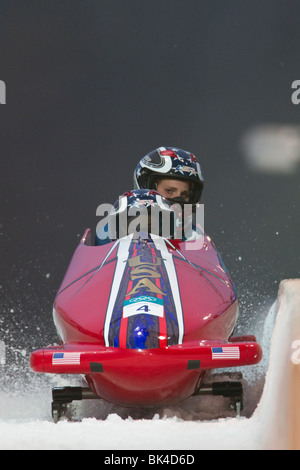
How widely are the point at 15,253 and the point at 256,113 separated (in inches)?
97.9

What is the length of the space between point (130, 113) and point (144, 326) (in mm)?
3664

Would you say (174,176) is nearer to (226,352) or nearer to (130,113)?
(130,113)

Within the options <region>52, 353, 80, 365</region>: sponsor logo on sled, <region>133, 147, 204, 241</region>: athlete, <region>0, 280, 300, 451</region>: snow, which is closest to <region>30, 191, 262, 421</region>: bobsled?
<region>52, 353, 80, 365</region>: sponsor logo on sled

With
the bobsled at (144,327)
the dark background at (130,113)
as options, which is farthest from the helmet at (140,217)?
the dark background at (130,113)

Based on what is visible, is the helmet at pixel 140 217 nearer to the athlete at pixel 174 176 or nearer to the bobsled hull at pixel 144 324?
the bobsled hull at pixel 144 324

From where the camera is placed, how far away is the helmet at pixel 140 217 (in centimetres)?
247

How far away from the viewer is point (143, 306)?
1835mm

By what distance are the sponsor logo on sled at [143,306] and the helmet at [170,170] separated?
1.82 meters

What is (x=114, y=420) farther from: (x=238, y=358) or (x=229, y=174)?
(x=229, y=174)

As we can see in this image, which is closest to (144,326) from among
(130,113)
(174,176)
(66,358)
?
(66,358)

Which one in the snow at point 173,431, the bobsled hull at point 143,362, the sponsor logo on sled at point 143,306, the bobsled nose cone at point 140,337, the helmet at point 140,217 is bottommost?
the snow at point 173,431

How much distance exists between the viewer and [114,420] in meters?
1.68

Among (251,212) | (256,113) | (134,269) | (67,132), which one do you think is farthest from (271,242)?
(134,269)

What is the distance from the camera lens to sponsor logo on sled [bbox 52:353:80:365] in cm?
168
